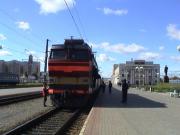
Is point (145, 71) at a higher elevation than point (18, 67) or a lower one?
lower

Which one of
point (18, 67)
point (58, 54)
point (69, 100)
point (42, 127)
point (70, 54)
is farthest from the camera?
point (18, 67)

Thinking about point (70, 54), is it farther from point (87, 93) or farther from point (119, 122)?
point (119, 122)

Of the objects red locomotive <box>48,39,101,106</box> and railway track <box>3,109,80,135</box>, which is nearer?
railway track <box>3,109,80,135</box>

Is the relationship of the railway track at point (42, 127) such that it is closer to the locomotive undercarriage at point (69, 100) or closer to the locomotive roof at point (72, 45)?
the locomotive undercarriage at point (69, 100)

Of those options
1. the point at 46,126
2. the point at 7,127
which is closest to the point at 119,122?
the point at 46,126

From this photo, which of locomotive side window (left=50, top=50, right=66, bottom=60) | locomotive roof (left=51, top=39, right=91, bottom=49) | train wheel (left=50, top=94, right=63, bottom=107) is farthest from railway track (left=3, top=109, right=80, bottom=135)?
locomotive roof (left=51, top=39, right=91, bottom=49)

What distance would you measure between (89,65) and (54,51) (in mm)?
2392

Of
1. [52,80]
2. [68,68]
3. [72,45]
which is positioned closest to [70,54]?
[72,45]

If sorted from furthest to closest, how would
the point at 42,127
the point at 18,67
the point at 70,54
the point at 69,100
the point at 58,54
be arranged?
the point at 18,67 < the point at 58,54 < the point at 70,54 < the point at 69,100 < the point at 42,127

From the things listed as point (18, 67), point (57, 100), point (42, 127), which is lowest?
point (42, 127)

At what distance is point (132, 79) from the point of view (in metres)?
174

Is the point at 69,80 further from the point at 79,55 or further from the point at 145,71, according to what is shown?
the point at 145,71

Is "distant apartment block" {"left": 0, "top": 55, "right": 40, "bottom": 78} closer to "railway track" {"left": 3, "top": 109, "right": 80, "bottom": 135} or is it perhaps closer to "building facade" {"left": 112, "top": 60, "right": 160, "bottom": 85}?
"building facade" {"left": 112, "top": 60, "right": 160, "bottom": 85}

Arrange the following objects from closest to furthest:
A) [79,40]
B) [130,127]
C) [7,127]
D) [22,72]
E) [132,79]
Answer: [130,127] < [7,127] < [79,40] < [132,79] < [22,72]
